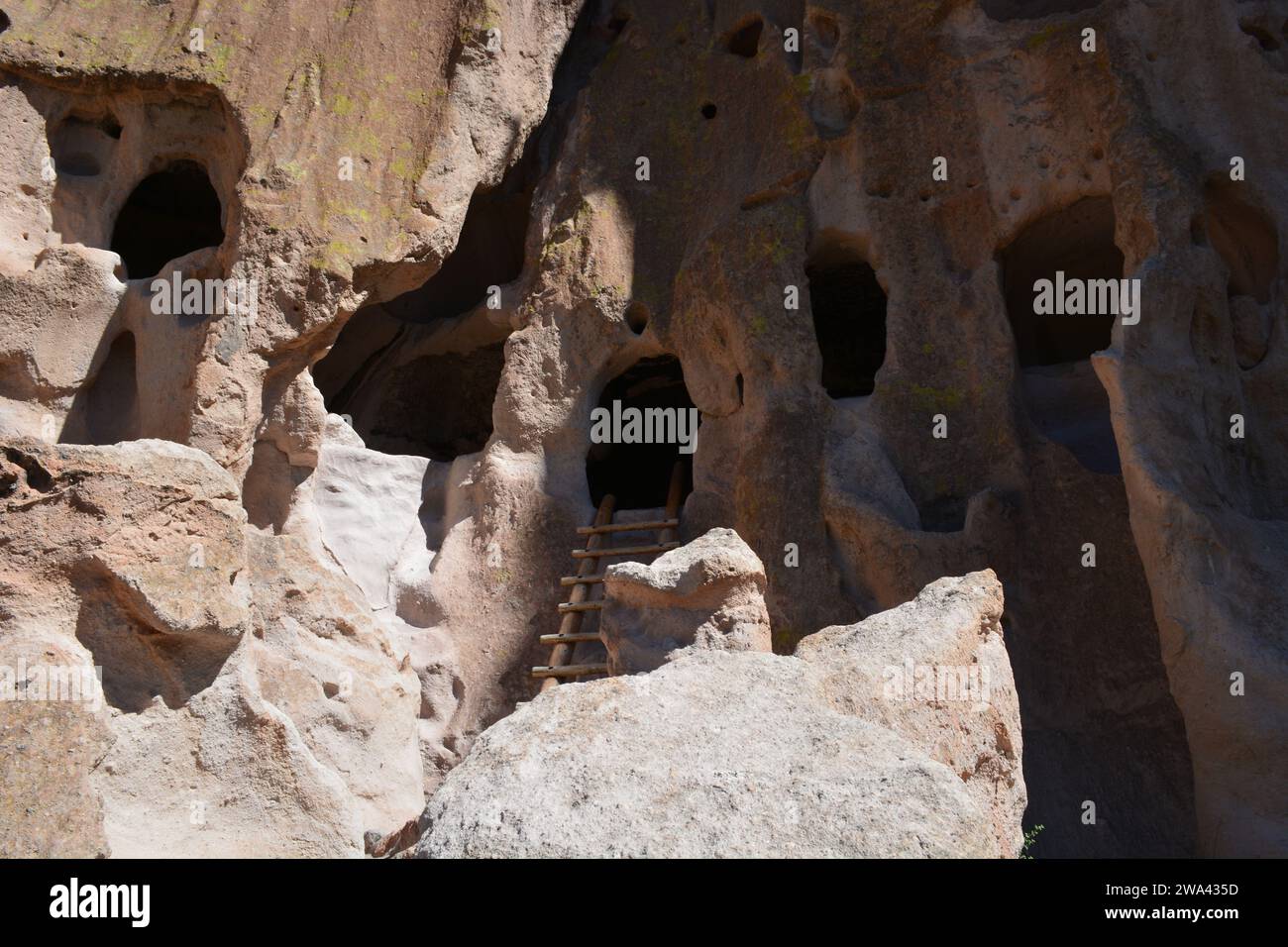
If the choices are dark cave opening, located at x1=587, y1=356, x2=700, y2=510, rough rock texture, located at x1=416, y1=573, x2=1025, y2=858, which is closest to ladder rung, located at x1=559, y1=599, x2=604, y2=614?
dark cave opening, located at x1=587, y1=356, x2=700, y2=510

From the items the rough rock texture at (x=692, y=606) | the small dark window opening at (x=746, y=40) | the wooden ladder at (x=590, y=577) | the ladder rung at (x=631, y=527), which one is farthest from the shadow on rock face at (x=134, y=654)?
the small dark window opening at (x=746, y=40)

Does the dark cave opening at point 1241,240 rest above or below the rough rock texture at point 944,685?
above

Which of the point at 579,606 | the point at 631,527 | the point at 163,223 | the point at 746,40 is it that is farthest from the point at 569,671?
the point at 163,223

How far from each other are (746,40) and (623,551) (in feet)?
11.2

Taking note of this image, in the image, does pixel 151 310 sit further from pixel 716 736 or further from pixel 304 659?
pixel 716 736

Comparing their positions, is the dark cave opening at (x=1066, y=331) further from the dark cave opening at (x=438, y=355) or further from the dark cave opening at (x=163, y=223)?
the dark cave opening at (x=163, y=223)

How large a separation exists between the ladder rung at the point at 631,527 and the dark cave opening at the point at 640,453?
135 centimetres

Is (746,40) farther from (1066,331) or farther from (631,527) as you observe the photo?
(631,527)

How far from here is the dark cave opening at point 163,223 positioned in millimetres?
8812

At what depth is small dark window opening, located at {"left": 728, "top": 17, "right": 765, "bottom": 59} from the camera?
27.2 feet

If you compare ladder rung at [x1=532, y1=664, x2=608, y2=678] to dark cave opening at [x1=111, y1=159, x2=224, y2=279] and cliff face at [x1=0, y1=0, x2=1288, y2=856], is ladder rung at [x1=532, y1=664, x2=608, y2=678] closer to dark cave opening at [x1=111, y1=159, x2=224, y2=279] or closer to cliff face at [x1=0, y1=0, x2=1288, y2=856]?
cliff face at [x1=0, y1=0, x2=1288, y2=856]

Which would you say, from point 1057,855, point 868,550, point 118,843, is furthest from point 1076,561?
point 118,843

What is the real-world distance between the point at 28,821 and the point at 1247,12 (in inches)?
255

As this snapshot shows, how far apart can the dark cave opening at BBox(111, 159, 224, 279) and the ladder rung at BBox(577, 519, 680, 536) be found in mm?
3325
